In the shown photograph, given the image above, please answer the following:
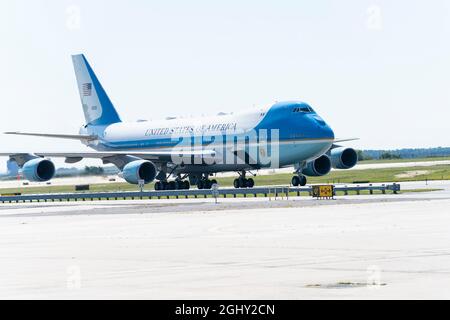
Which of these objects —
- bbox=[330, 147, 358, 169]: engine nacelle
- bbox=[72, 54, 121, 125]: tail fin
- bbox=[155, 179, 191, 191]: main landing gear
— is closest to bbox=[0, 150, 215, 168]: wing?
bbox=[155, 179, 191, 191]: main landing gear

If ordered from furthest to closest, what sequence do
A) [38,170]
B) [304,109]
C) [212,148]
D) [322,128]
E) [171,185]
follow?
[171,185], [212,148], [304,109], [38,170], [322,128]

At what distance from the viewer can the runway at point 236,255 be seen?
1661 cm

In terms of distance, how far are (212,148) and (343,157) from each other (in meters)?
9.14

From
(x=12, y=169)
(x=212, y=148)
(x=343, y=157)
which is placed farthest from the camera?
(x=12, y=169)

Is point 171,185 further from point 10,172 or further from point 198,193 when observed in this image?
point 10,172

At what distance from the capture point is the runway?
16609 millimetres

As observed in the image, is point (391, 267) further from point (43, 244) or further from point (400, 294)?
point (43, 244)

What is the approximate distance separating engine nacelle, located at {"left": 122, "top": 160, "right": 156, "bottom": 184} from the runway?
28.3m

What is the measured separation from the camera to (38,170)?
67.9 meters

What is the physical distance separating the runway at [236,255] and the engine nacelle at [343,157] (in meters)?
31.2

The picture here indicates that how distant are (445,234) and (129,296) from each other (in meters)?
13.1

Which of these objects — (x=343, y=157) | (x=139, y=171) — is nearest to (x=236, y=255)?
(x=139, y=171)

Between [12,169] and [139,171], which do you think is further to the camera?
[12,169]
